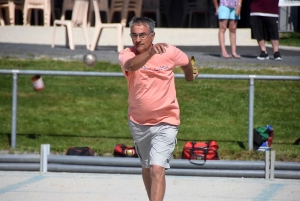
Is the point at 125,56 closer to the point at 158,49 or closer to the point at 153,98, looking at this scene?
the point at 153,98

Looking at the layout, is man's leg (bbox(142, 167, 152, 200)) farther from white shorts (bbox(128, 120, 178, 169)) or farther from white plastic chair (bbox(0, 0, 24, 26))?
white plastic chair (bbox(0, 0, 24, 26))

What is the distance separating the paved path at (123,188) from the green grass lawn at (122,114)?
1.06 metres

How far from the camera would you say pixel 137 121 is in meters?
5.74

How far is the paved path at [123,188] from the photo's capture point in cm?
697

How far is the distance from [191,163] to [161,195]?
8.20 feet

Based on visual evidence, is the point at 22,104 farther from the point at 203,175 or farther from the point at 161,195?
the point at 161,195

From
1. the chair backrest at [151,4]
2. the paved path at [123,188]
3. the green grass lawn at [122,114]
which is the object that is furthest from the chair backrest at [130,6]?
the paved path at [123,188]

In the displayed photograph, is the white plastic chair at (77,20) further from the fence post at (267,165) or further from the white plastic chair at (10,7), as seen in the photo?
the fence post at (267,165)

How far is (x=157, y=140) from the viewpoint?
5.69m

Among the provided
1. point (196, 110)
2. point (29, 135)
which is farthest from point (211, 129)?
point (29, 135)

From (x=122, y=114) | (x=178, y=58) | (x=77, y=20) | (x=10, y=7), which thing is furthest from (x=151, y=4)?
(x=178, y=58)

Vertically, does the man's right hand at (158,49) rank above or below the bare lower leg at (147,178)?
above

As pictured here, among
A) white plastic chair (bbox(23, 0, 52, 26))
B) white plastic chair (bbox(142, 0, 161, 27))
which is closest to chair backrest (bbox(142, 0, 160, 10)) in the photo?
white plastic chair (bbox(142, 0, 161, 27))

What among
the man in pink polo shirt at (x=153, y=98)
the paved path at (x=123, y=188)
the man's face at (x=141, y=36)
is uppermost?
the man's face at (x=141, y=36)
